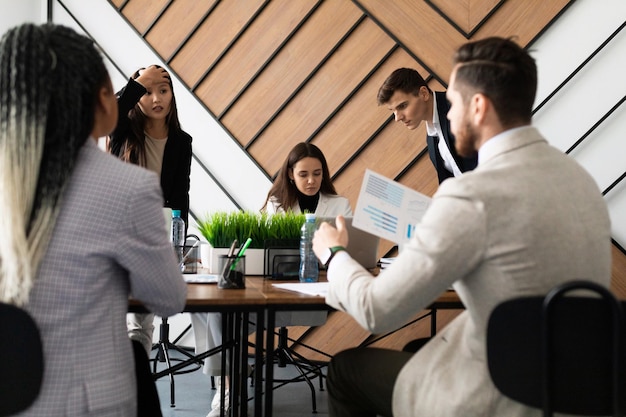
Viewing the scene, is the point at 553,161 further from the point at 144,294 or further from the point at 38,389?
the point at 38,389

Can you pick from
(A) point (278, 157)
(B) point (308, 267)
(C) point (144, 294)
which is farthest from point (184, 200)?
(C) point (144, 294)

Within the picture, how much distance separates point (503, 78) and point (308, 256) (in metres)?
0.99

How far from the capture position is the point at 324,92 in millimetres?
4418

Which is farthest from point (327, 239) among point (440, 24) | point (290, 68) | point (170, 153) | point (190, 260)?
point (290, 68)

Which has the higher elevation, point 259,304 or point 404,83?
point 404,83

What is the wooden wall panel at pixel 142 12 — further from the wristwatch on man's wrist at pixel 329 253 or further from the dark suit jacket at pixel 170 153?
the wristwatch on man's wrist at pixel 329 253

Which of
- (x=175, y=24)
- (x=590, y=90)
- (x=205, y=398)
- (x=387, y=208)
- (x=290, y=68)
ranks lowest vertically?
(x=205, y=398)

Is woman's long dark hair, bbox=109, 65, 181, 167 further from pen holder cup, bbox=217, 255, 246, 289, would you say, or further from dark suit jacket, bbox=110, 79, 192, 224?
pen holder cup, bbox=217, 255, 246, 289

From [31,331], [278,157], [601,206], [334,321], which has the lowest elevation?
[334,321]

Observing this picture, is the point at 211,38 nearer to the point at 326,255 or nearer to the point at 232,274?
the point at 232,274

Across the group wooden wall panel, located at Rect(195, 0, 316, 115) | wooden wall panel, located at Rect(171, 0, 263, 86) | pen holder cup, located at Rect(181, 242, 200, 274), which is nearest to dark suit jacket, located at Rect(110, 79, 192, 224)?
pen holder cup, located at Rect(181, 242, 200, 274)

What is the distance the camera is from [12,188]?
1248mm

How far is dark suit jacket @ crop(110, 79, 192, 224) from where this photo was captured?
3256 millimetres

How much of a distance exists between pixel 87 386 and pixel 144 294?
21 centimetres
